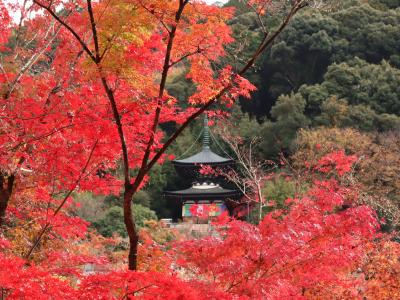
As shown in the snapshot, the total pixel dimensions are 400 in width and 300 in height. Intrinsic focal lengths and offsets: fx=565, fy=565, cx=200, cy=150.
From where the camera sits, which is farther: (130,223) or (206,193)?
(206,193)

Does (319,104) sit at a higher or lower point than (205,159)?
higher

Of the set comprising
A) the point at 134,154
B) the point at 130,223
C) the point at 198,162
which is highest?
the point at 134,154

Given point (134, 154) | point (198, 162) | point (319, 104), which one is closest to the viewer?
point (134, 154)

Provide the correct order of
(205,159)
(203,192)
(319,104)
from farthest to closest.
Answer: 1. (319,104)
2. (205,159)
3. (203,192)

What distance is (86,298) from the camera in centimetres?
491

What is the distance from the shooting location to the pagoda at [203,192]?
1021 inches

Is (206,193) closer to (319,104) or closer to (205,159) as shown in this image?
(205,159)

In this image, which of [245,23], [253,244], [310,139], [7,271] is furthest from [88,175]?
[245,23]

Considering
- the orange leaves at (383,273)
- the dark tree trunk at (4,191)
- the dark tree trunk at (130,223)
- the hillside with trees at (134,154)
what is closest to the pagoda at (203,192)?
the hillside with trees at (134,154)

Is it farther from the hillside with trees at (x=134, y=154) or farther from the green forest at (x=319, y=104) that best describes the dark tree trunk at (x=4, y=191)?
the green forest at (x=319, y=104)

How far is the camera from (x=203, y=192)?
85.6 feet

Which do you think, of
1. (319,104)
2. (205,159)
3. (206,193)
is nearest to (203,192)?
(206,193)

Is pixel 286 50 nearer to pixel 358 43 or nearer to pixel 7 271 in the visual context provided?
pixel 358 43

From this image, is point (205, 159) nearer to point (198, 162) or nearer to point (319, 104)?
point (198, 162)
